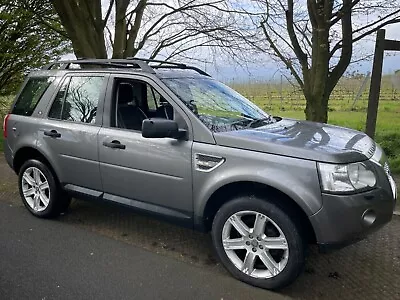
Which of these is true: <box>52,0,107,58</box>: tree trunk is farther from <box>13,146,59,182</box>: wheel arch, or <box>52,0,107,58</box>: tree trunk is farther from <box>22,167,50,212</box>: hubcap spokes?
<box>22,167,50,212</box>: hubcap spokes

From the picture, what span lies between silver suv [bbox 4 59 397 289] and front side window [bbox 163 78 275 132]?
0.02m

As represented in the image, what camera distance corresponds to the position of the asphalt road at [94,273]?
2916mm

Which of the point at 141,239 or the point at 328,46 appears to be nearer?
the point at 141,239

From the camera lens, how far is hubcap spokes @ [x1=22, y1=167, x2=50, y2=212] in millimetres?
4441

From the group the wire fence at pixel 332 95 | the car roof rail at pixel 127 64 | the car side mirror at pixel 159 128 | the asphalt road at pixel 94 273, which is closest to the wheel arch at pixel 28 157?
the asphalt road at pixel 94 273

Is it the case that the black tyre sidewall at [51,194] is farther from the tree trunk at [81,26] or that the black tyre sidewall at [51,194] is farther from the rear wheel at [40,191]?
the tree trunk at [81,26]

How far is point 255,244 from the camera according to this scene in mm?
3053

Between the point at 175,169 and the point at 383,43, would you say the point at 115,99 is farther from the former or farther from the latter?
the point at 383,43

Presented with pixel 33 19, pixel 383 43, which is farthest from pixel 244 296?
pixel 33 19

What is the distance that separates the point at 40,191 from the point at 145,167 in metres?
1.77

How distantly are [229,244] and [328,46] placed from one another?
395 cm

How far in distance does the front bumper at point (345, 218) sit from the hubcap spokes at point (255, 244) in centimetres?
31

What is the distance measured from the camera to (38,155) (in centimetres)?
448

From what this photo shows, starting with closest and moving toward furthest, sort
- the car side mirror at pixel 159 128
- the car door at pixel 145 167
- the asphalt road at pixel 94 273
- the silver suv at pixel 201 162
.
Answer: the silver suv at pixel 201 162, the asphalt road at pixel 94 273, the car side mirror at pixel 159 128, the car door at pixel 145 167
